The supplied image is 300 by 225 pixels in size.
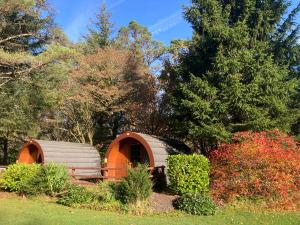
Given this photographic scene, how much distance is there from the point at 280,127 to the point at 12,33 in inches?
642

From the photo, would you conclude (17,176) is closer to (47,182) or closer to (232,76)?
(47,182)

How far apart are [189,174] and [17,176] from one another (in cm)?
685

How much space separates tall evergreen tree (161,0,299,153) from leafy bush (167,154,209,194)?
8.04 ft

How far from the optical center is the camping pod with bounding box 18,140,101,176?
21234 mm

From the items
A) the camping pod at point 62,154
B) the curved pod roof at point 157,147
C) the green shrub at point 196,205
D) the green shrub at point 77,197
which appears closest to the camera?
the green shrub at point 196,205

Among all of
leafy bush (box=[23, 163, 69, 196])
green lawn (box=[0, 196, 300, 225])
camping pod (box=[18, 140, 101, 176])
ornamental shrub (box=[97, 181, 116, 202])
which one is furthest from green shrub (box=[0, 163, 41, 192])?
camping pod (box=[18, 140, 101, 176])

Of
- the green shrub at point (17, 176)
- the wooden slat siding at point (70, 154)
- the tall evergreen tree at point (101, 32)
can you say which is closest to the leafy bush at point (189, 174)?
the green shrub at point (17, 176)

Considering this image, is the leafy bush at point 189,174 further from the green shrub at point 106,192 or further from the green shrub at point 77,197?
the green shrub at point 77,197

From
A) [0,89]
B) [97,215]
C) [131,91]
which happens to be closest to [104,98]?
[131,91]

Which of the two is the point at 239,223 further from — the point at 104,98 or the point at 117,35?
the point at 117,35

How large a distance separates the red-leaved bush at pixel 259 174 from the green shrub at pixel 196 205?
1.33 metres

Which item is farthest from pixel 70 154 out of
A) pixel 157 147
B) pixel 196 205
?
pixel 196 205

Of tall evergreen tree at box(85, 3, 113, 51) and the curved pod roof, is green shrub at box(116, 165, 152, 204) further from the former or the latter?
tall evergreen tree at box(85, 3, 113, 51)

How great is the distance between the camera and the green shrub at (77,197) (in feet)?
42.6
